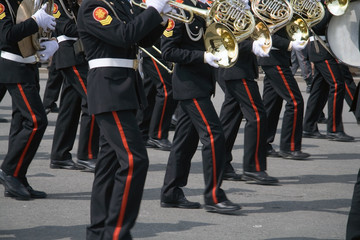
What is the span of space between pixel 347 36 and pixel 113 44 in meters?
1.48

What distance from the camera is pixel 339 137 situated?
29.6 feet

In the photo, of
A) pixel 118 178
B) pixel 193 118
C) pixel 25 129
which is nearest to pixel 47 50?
pixel 25 129

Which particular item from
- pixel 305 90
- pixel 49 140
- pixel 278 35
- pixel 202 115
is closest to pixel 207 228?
pixel 202 115

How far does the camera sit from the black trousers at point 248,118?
20.8 feet

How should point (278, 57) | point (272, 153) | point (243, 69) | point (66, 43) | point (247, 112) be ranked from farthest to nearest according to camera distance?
1. point (272, 153)
2. point (278, 57)
3. point (66, 43)
4. point (247, 112)
5. point (243, 69)

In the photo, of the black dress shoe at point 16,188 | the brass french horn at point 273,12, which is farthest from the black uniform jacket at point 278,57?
the black dress shoe at point 16,188

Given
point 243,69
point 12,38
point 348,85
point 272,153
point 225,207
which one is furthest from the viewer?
point 348,85

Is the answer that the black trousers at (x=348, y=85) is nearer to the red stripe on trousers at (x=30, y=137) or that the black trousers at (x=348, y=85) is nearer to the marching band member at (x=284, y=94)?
the marching band member at (x=284, y=94)

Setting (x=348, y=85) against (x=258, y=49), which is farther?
(x=348, y=85)

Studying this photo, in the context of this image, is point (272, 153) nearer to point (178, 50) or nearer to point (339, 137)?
point (339, 137)

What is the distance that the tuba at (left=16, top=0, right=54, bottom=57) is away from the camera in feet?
18.4

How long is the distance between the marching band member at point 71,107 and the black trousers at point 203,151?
1.39 m

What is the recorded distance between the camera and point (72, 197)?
5855 mm

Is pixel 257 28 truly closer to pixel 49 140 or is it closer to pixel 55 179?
pixel 55 179
